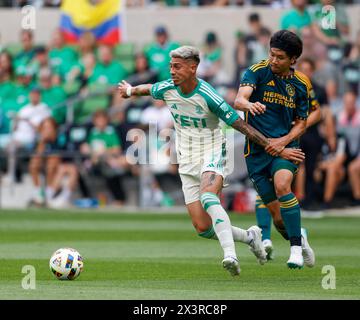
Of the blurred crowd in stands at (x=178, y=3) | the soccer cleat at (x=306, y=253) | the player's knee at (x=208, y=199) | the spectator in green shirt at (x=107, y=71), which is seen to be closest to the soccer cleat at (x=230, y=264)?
the player's knee at (x=208, y=199)

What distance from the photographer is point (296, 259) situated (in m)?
12.1

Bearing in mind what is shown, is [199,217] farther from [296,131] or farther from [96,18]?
[96,18]

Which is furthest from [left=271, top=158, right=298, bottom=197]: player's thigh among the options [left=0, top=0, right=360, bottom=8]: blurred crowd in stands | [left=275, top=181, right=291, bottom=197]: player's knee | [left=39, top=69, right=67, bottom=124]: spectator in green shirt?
[left=0, top=0, right=360, bottom=8]: blurred crowd in stands

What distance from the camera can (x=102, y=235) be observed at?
58.7ft

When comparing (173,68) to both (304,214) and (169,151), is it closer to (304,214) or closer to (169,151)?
(304,214)

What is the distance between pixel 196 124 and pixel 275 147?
0.90 m

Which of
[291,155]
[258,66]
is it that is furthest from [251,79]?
[291,155]

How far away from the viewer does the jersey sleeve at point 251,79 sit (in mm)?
12383

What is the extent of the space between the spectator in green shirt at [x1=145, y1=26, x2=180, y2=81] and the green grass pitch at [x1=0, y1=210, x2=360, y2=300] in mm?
4971

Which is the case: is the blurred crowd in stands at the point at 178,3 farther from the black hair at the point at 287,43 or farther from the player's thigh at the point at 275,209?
the black hair at the point at 287,43

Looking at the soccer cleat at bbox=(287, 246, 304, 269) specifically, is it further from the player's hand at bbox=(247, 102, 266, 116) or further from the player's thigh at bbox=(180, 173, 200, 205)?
the player's hand at bbox=(247, 102, 266, 116)

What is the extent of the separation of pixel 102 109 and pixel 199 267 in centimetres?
1354

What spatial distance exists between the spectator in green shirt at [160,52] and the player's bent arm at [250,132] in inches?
543
